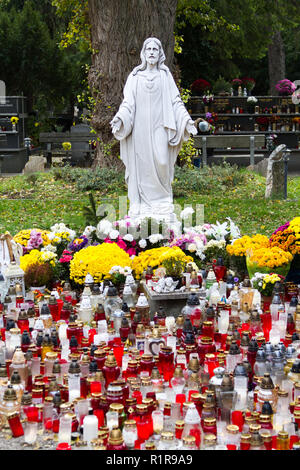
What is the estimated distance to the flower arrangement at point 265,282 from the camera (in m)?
8.09

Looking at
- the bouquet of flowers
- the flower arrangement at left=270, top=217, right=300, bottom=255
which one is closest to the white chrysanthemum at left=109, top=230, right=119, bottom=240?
the flower arrangement at left=270, top=217, right=300, bottom=255

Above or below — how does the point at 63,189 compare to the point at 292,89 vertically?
below

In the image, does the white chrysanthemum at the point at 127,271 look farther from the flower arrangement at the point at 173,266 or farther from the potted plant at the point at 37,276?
the potted plant at the point at 37,276

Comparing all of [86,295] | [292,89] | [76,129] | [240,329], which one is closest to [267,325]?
[240,329]

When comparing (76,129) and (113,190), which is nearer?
(113,190)

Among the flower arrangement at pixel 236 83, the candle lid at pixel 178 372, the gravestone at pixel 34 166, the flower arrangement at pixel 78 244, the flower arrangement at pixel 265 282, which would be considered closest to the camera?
the candle lid at pixel 178 372

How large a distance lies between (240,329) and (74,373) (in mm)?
2216

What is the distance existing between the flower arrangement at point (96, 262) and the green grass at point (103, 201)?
11.8 feet

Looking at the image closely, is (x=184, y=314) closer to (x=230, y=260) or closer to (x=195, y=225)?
(x=230, y=260)

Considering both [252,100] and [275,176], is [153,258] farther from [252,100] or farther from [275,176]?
[252,100]

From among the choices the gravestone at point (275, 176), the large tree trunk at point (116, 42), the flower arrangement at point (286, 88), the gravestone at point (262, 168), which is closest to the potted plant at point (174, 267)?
the gravestone at point (275, 176)

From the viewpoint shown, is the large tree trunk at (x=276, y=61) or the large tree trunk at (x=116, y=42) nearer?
the large tree trunk at (x=116, y=42)

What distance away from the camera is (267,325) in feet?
24.5

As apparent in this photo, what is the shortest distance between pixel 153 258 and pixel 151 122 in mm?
1945
